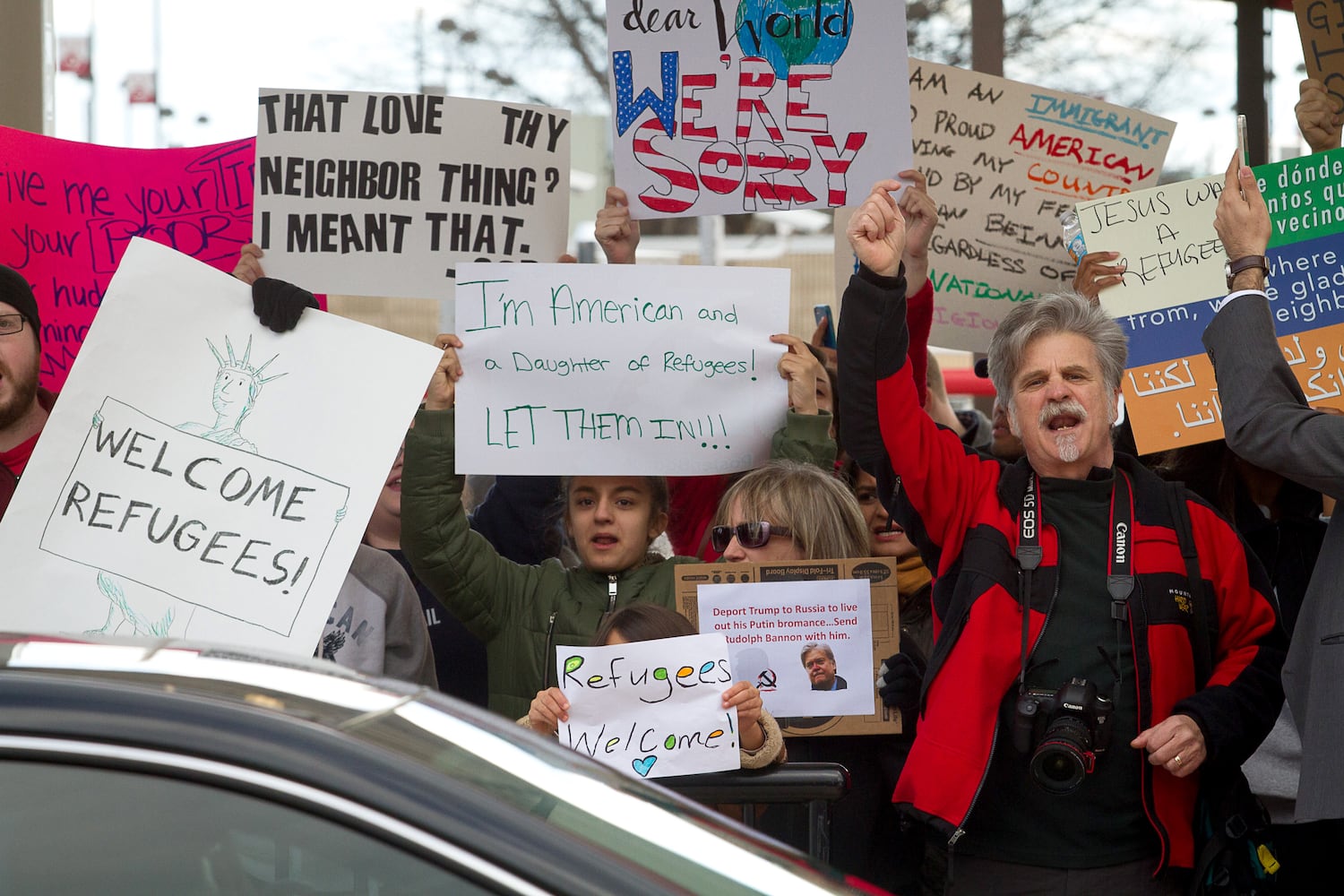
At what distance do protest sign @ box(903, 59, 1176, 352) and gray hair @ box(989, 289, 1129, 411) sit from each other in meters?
1.26

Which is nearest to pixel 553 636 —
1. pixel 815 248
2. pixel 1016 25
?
pixel 1016 25

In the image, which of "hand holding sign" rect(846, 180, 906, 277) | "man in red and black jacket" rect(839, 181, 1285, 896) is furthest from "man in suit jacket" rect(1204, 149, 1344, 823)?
"hand holding sign" rect(846, 180, 906, 277)

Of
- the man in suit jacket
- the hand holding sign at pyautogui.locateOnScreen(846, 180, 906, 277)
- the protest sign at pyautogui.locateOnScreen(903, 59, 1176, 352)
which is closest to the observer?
A: the man in suit jacket

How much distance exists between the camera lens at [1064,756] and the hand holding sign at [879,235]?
982 millimetres

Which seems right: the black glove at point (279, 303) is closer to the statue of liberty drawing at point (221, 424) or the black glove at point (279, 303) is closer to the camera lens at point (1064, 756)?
the statue of liberty drawing at point (221, 424)

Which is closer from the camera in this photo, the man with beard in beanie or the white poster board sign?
the white poster board sign

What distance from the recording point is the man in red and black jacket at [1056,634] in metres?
2.96

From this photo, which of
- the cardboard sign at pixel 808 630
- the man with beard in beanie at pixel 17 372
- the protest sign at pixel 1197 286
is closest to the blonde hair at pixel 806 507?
the cardboard sign at pixel 808 630

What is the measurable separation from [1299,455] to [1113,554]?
16.4 inches

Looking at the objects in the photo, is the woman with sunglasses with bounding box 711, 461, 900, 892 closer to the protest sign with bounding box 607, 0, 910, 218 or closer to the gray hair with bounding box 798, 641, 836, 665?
the gray hair with bounding box 798, 641, 836, 665

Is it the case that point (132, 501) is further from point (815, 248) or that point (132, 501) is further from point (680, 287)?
point (815, 248)

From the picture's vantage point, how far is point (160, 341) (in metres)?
3.20

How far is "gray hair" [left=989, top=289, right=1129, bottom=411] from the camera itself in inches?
129

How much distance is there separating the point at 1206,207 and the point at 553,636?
213 cm
